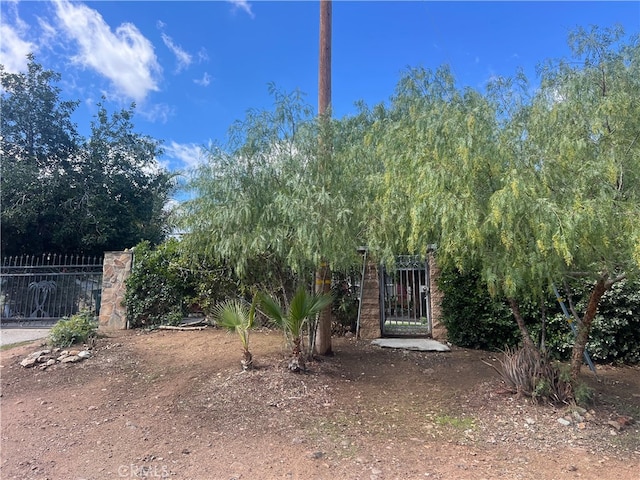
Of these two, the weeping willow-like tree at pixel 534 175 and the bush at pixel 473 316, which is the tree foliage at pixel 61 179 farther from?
the weeping willow-like tree at pixel 534 175

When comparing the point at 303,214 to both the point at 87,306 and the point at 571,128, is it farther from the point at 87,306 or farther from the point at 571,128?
the point at 87,306

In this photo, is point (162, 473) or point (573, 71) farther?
point (573, 71)

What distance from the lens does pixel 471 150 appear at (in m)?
3.27

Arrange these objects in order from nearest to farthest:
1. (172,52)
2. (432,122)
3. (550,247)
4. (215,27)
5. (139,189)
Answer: (550,247), (432,122), (215,27), (172,52), (139,189)

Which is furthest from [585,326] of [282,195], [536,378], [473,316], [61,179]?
[61,179]

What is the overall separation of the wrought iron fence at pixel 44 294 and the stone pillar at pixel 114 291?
4.16 feet

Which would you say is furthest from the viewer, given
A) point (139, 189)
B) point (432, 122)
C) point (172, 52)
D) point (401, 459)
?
point (139, 189)

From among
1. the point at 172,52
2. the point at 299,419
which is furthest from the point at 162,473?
the point at 172,52

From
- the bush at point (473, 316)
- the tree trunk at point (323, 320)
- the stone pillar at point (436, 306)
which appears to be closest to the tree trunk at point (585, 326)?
the bush at point (473, 316)

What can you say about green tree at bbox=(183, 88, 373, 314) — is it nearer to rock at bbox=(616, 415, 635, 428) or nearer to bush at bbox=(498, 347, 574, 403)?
bush at bbox=(498, 347, 574, 403)

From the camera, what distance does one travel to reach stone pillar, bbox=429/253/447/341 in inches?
284

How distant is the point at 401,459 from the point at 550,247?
2143mm

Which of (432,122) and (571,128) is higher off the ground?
(432,122)

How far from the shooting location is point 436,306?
7.30m
